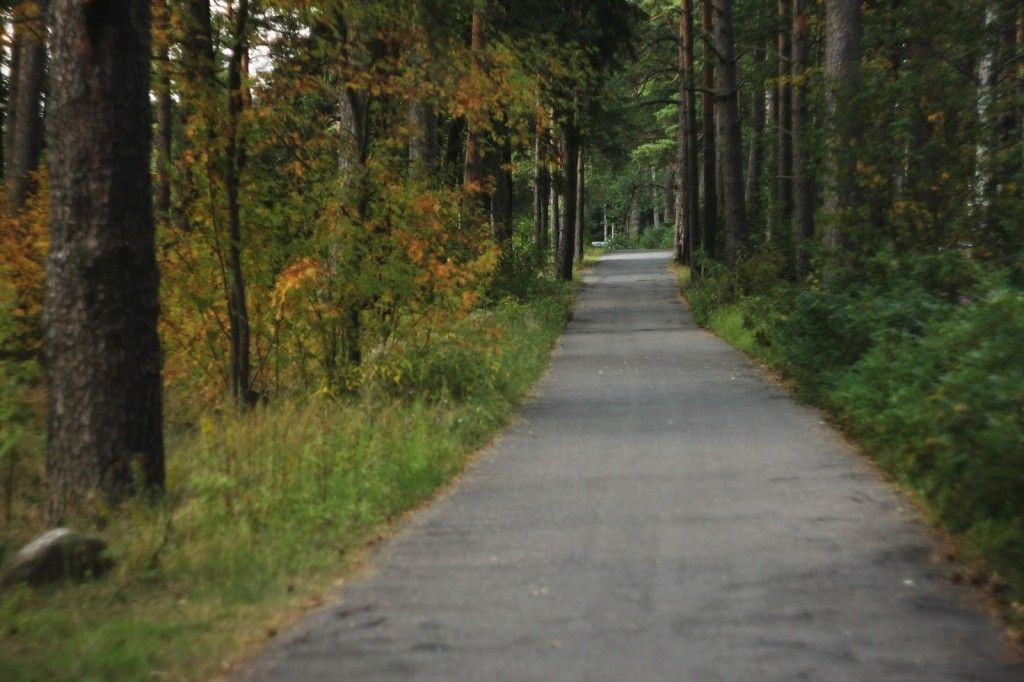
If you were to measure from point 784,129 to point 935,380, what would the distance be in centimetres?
2748

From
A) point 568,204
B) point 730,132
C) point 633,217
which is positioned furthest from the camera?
point 633,217

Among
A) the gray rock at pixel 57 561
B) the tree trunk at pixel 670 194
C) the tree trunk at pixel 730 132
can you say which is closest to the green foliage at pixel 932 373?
the gray rock at pixel 57 561

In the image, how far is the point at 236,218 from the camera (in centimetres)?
1252

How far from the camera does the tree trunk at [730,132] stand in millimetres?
31672

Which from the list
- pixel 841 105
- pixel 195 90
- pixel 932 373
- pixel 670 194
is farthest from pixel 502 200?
pixel 670 194

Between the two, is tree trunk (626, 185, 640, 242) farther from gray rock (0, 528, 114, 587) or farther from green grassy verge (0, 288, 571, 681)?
gray rock (0, 528, 114, 587)

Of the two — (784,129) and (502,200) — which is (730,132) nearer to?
(784,129)

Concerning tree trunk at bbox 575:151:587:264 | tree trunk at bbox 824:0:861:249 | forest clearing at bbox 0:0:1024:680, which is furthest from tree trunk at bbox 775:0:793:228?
tree trunk at bbox 575:151:587:264

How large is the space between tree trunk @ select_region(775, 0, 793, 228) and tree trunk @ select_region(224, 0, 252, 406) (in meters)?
22.3

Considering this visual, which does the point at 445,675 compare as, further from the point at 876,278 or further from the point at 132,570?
the point at 876,278

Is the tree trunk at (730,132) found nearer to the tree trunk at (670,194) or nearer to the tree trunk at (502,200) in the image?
the tree trunk at (502,200)

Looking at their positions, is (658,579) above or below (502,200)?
below

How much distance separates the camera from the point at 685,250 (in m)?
57.2

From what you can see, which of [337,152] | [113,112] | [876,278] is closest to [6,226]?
[337,152]
